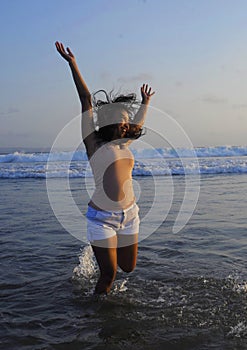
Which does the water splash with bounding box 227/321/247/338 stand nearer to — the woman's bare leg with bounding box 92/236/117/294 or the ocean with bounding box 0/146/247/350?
the ocean with bounding box 0/146/247/350

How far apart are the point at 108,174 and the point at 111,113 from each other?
2.21ft

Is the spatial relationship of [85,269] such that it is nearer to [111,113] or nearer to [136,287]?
[136,287]

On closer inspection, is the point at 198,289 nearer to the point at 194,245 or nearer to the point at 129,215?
the point at 129,215

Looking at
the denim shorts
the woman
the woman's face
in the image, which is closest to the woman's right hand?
the woman

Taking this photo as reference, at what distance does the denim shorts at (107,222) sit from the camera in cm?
443

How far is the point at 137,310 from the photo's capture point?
461 cm

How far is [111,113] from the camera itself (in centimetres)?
458

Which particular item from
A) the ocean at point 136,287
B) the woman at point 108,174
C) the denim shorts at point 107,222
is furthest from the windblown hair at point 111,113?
the ocean at point 136,287

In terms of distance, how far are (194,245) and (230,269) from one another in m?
1.44

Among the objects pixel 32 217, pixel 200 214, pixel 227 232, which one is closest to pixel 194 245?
pixel 227 232

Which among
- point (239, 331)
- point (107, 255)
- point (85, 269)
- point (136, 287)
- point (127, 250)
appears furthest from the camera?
point (85, 269)

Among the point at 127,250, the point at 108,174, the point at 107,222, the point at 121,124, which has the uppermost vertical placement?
the point at 121,124

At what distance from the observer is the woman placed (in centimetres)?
443

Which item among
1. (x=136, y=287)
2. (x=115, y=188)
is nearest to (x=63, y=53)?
(x=115, y=188)
